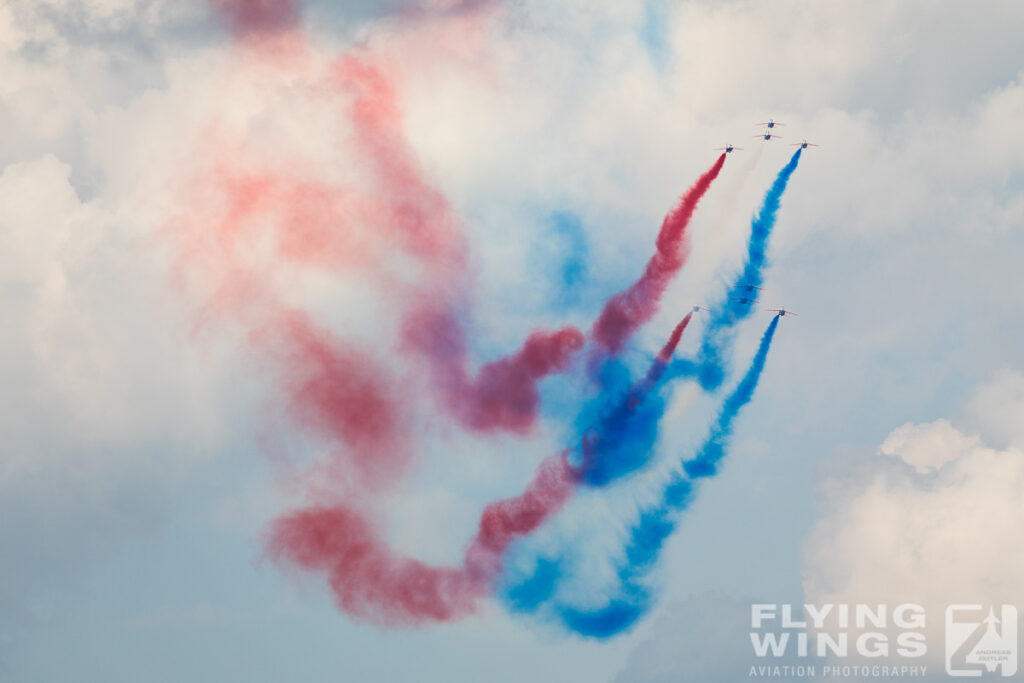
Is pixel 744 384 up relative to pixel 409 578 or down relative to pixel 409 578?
up

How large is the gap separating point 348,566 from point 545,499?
13.9 meters

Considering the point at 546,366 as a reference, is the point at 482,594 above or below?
below

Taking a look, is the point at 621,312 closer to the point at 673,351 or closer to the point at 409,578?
the point at 673,351

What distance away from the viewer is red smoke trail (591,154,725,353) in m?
70.1

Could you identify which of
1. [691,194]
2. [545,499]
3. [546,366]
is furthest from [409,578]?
[691,194]

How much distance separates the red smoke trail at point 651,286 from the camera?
230 feet

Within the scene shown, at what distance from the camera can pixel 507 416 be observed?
232 ft

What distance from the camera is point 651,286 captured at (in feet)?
231

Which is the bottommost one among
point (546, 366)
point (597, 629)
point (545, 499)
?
point (597, 629)

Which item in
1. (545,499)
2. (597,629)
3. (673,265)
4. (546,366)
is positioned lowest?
(597,629)

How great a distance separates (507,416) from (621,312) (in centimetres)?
1005

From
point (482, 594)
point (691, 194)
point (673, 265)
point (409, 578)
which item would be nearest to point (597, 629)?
point (482, 594)

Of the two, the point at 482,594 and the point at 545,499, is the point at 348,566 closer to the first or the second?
the point at 482,594

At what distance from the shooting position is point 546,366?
232 feet
